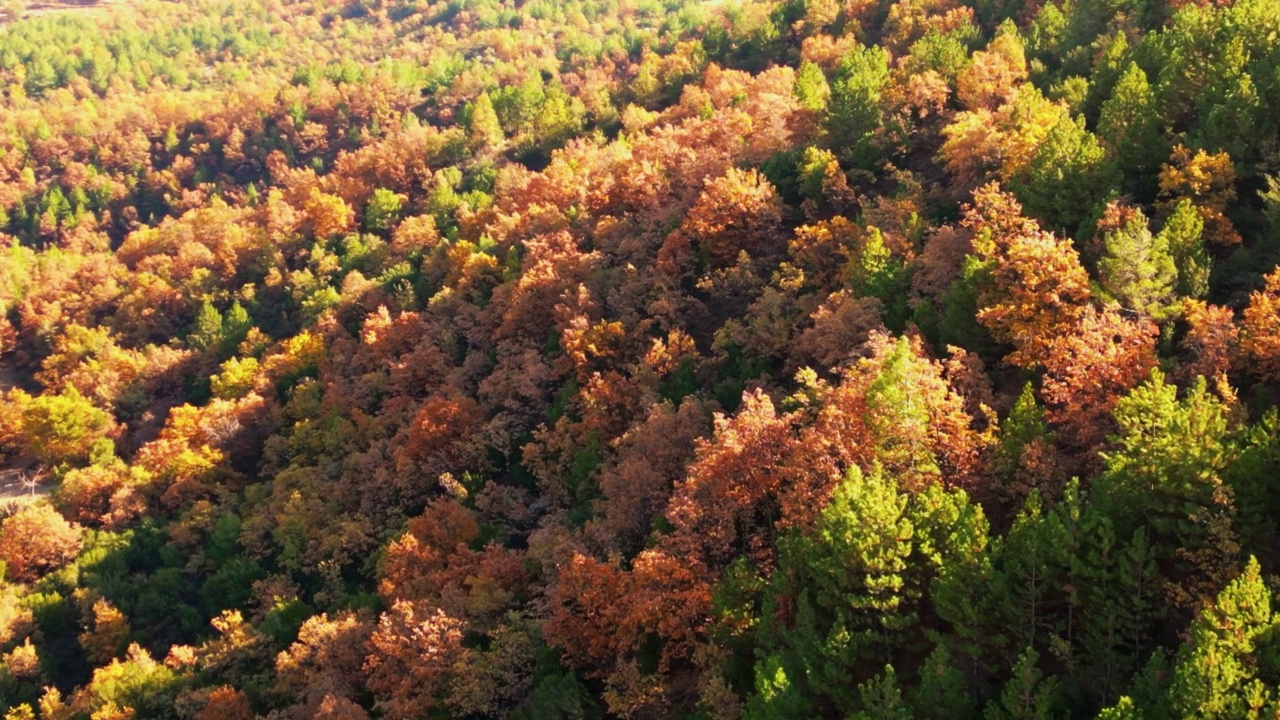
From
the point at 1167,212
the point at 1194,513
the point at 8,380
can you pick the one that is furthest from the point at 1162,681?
the point at 8,380

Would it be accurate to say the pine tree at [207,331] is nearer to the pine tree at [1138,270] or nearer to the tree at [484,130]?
the tree at [484,130]

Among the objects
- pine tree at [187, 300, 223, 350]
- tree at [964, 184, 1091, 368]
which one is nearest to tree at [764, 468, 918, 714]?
tree at [964, 184, 1091, 368]

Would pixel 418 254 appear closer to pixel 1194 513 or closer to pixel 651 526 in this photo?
pixel 651 526

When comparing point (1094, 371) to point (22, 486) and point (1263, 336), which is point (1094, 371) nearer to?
point (1263, 336)

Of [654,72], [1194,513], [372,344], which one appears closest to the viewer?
[1194,513]

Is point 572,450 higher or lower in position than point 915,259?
lower

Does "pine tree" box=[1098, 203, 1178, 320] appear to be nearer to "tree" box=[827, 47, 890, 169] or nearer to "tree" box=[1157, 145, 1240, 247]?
"tree" box=[1157, 145, 1240, 247]

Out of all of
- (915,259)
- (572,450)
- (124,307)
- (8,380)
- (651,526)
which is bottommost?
(8,380)

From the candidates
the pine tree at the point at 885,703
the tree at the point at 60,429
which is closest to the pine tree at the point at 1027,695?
the pine tree at the point at 885,703
